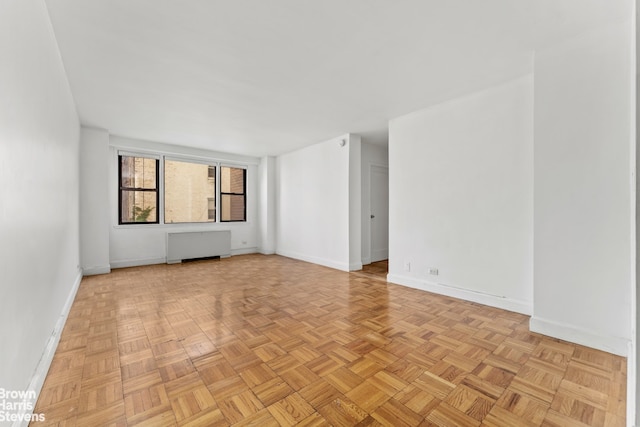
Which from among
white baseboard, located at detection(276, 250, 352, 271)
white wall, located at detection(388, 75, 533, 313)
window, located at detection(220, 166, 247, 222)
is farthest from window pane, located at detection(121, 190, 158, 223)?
Answer: white wall, located at detection(388, 75, 533, 313)

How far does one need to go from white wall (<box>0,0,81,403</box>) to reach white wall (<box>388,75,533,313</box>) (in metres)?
3.50

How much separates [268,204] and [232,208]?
85 cm

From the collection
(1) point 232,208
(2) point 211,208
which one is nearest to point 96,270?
(2) point 211,208

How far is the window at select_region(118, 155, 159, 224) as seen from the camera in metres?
5.07

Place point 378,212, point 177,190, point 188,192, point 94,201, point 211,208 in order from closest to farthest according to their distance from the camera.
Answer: point 94,201, point 378,212, point 177,190, point 188,192, point 211,208

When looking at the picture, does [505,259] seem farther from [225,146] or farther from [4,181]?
[225,146]

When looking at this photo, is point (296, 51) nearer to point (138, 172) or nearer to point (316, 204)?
point (316, 204)

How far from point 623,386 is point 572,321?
0.60 meters

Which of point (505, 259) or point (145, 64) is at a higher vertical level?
point (145, 64)

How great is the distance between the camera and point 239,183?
6.65 m

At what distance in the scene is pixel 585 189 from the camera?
2.07 meters

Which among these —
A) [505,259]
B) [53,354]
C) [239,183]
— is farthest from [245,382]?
[239,183]

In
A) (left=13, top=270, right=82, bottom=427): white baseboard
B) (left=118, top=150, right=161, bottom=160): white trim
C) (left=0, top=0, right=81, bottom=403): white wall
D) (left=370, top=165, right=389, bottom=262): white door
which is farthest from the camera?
(left=370, top=165, right=389, bottom=262): white door

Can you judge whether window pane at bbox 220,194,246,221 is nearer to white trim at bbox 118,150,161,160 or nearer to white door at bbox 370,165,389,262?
white trim at bbox 118,150,161,160
